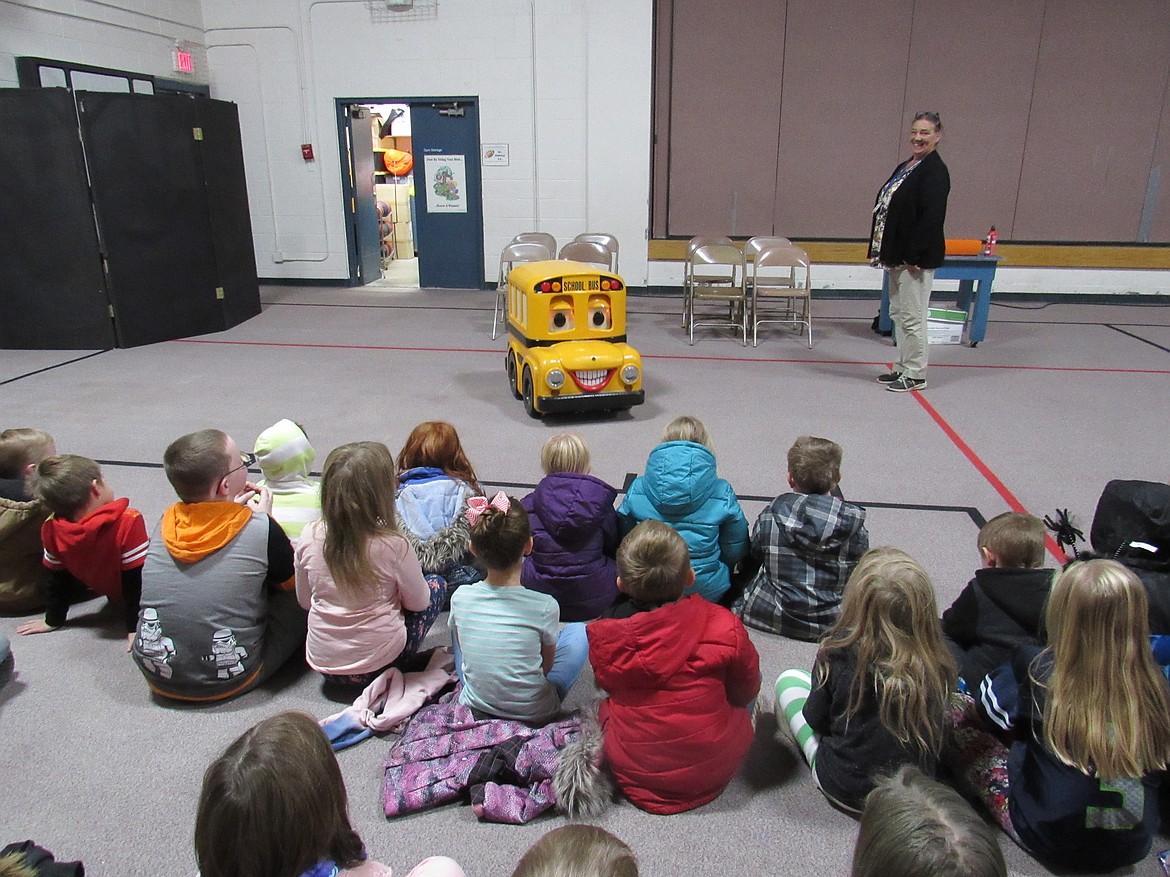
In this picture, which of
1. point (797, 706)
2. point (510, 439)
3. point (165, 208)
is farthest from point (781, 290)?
point (797, 706)

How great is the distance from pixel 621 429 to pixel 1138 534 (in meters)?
3.08

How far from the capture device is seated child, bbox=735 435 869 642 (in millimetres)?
2576

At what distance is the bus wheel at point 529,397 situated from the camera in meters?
5.09

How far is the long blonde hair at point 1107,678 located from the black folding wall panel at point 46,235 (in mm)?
7452

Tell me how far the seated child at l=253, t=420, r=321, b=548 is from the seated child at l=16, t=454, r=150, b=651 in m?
0.41

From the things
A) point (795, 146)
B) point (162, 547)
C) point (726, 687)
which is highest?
point (795, 146)

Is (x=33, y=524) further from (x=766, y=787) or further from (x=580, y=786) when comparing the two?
(x=766, y=787)

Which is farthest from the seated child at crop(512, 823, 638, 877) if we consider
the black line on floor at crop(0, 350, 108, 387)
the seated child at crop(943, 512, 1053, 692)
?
the black line on floor at crop(0, 350, 108, 387)

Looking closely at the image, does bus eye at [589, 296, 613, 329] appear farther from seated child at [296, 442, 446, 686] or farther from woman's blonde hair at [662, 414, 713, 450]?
seated child at [296, 442, 446, 686]

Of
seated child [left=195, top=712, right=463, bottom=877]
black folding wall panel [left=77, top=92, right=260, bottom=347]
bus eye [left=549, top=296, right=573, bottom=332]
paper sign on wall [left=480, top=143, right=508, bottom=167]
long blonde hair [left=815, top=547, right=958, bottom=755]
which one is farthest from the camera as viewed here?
paper sign on wall [left=480, top=143, right=508, bottom=167]

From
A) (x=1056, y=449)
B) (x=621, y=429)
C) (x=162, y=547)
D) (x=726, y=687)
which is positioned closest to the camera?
A: (x=726, y=687)

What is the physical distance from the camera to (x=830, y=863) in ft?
6.09

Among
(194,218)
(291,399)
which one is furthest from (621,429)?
(194,218)

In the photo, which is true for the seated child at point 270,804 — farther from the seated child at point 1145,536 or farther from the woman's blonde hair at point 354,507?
the seated child at point 1145,536
